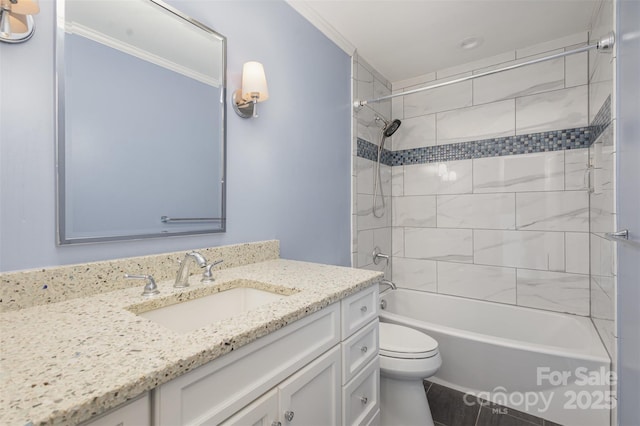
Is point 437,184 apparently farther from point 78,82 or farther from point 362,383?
point 78,82

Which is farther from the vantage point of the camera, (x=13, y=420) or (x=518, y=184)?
(x=518, y=184)

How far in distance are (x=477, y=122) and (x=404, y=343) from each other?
190 cm

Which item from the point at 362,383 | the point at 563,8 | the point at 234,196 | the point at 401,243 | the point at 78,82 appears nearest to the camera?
the point at 78,82

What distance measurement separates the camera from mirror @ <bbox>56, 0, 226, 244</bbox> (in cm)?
97

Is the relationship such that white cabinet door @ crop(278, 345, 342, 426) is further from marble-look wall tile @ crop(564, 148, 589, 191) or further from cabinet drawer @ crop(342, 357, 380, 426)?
marble-look wall tile @ crop(564, 148, 589, 191)

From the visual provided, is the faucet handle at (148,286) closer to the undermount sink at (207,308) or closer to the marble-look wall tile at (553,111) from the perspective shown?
the undermount sink at (207,308)

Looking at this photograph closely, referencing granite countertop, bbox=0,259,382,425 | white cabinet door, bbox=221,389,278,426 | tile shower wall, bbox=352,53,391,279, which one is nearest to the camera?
granite countertop, bbox=0,259,382,425

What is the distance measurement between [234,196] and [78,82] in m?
0.70

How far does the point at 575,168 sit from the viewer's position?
2189 mm

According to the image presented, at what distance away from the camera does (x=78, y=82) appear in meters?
0.98

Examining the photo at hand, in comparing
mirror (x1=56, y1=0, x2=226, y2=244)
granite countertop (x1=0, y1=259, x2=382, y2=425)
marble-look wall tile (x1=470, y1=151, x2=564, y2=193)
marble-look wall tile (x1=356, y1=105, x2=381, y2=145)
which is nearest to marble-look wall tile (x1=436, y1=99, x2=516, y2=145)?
marble-look wall tile (x1=470, y1=151, x2=564, y2=193)

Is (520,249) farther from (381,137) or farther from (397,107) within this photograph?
(397,107)

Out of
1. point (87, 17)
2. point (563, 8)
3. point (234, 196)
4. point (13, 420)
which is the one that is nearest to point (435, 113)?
point (563, 8)

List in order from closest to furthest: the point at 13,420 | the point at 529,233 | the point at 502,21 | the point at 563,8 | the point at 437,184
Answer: the point at 13,420 < the point at 563,8 < the point at 502,21 < the point at 529,233 < the point at 437,184
